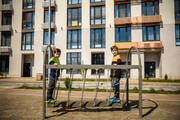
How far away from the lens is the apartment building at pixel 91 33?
17.4 metres

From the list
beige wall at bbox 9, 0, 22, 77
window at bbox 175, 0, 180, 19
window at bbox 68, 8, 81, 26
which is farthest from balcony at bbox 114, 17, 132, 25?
beige wall at bbox 9, 0, 22, 77

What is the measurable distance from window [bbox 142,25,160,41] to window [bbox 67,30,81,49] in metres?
10.7

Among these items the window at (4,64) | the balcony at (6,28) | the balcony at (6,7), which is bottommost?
the window at (4,64)

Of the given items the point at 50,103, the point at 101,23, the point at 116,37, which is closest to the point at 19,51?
the point at 101,23

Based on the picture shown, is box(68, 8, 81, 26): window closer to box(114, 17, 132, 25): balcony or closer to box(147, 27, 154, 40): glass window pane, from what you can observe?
box(114, 17, 132, 25): balcony

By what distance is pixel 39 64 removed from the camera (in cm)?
2022

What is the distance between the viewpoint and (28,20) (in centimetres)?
2162

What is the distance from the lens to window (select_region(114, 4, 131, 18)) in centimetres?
1873

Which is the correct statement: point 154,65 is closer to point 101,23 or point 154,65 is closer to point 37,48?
point 101,23

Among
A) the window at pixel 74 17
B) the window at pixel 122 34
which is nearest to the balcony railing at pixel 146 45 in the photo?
the window at pixel 122 34

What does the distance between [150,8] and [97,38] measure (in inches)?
377

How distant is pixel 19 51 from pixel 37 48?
11.7 feet

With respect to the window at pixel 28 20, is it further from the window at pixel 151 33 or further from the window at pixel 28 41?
the window at pixel 151 33

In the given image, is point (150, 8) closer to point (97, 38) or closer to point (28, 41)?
point (97, 38)
